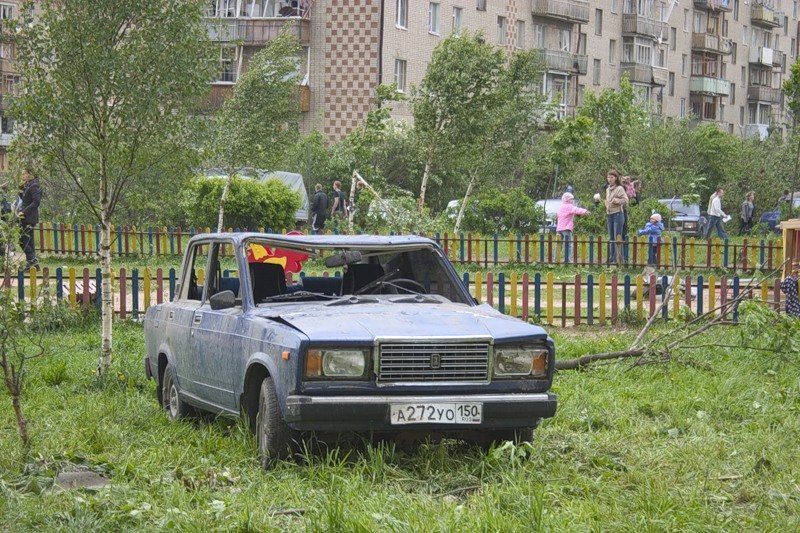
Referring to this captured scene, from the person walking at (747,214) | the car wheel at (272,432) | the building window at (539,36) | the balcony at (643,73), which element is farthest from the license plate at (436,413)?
the balcony at (643,73)

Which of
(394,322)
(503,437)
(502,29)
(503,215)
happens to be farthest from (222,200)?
(502,29)

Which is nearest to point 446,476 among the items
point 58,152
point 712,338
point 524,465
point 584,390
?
point 524,465

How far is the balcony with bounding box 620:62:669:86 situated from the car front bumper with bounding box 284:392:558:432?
66.3 metres

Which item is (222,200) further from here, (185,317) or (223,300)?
(223,300)

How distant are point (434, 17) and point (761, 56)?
40975 mm

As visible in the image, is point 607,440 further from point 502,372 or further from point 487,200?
point 487,200

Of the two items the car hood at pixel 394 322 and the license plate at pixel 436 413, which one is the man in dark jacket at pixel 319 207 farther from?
the license plate at pixel 436 413

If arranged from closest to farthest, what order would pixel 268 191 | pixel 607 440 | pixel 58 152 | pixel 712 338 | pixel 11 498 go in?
1. pixel 11 498
2. pixel 607 440
3. pixel 58 152
4. pixel 712 338
5. pixel 268 191

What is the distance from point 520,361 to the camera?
8172mm

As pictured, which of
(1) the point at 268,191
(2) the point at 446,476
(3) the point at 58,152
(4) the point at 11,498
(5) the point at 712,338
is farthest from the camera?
(1) the point at 268,191

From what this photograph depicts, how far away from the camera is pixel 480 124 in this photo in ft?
111

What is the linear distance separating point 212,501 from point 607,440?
3.00 m

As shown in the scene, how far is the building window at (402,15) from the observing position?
53.3 m

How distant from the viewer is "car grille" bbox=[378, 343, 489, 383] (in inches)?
310
